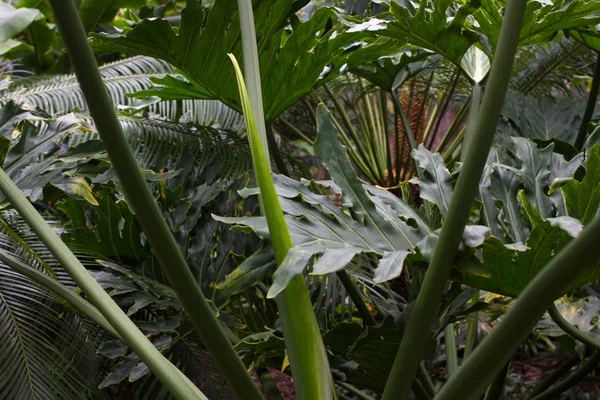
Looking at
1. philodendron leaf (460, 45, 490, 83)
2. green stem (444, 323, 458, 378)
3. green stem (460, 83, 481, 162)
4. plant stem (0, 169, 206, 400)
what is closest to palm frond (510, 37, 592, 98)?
philodendron leaf (460, 45, 490, 83)

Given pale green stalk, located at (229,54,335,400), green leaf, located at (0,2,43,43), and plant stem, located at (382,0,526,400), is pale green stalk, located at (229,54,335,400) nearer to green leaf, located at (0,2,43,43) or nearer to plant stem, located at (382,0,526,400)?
plant stem, located at (382,0,526,400)

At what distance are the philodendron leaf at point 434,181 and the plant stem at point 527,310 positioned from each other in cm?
26

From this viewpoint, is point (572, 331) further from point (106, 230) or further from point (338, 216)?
point (106, 230)

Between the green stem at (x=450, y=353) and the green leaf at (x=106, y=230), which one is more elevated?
the green leaf at (x=106, y=230)

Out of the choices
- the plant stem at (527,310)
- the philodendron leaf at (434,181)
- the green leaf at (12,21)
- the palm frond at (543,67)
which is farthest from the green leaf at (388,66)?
the green leaf at (12,21)

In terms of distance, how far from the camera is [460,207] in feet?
1.93

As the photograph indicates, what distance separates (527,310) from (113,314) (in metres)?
0.47

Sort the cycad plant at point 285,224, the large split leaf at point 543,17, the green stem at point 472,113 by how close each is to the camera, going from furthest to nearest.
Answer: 1. the green stem at point 472,113
2. the large split leaf at point 543,17
3. the cycad plant at point 285,224

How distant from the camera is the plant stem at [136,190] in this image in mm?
462

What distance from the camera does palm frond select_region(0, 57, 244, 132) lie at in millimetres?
1859

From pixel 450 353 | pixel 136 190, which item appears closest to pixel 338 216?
pixel 136 190

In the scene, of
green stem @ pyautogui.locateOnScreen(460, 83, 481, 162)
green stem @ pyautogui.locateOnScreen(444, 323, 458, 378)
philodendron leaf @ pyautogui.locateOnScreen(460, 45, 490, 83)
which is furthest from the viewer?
philodendron leaf @ pyautogui.locateOnScreen(460, 45, 490, 83)

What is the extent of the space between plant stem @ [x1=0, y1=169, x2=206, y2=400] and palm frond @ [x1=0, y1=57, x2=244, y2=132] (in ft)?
3.54

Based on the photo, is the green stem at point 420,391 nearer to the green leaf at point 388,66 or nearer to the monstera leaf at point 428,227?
the monstera leaf at point 428,227
